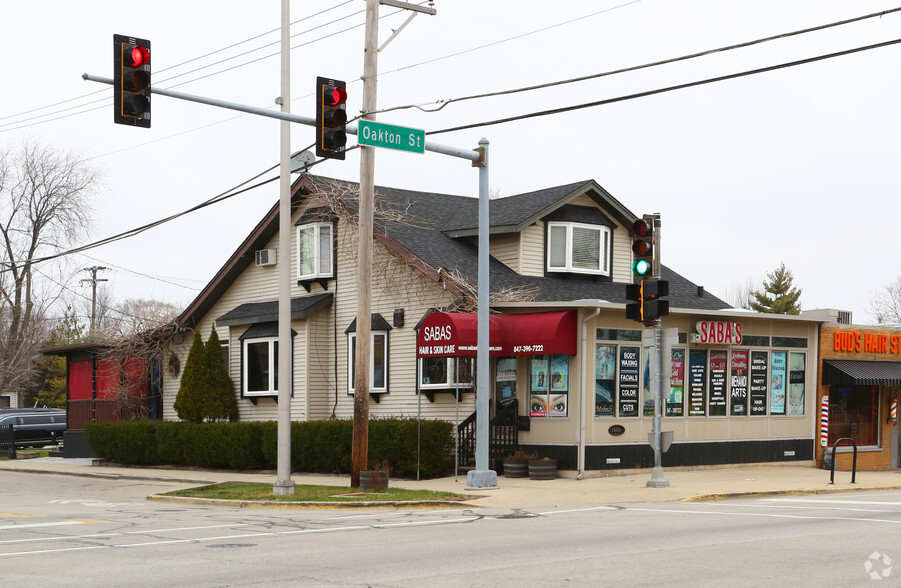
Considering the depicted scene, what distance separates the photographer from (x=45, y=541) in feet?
44.1

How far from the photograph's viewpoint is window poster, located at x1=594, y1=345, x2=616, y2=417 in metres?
23.4

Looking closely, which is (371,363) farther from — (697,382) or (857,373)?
(857,373)

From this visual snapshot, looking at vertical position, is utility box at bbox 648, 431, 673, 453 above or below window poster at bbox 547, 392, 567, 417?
below

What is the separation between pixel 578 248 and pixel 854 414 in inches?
347

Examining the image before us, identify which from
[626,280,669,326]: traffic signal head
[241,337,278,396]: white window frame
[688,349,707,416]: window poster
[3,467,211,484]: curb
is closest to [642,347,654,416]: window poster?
[688,349,707,416]: window poster

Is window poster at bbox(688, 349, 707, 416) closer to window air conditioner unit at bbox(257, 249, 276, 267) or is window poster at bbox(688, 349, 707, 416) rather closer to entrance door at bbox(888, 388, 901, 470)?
entrance door at bbox(888, 388, 901, 470)

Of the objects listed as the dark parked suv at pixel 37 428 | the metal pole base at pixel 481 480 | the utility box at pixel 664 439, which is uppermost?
the utility box at pixel 664 439

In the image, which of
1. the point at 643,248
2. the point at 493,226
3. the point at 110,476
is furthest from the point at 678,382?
the point at 110,476

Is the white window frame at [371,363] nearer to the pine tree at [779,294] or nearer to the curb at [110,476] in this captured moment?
the curb at [110,476]

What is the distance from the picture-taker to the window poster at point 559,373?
23344 millimetres

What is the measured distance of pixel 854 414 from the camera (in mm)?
28844

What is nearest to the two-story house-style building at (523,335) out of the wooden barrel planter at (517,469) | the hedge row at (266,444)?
the wooden barrel planter at (517,469)

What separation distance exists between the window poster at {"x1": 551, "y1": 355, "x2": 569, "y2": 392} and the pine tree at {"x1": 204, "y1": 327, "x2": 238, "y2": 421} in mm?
11200

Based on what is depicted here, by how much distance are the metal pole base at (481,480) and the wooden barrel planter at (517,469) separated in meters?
2.81
